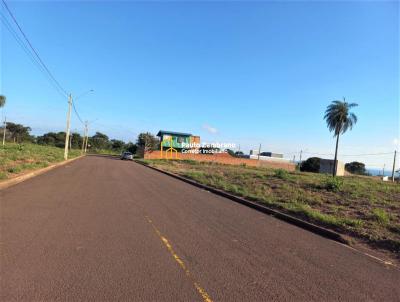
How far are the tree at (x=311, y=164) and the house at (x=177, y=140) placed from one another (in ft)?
101

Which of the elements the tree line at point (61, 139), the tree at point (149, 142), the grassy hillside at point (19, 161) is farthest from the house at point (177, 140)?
the grassy hillside at point (19, 161)

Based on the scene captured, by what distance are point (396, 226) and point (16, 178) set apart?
1453 centimetres

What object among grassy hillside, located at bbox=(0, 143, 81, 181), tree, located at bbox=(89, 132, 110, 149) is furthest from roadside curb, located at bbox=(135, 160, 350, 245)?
tree, located at bbox=(89, 132, 110, 149)

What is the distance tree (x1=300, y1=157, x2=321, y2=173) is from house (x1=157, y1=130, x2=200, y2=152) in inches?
1208

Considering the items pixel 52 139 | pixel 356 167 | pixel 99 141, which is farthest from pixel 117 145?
pixel 356 167

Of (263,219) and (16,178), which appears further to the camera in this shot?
(16,178)

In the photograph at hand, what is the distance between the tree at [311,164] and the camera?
309 ft

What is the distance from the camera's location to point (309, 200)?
46.9ft

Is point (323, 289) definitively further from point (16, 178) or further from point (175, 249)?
point (16, 178)

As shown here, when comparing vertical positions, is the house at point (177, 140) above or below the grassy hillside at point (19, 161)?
above

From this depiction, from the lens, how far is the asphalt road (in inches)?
180

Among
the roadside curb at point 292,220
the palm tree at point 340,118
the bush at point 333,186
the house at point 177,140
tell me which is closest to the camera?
the roadside curb at point 292,220

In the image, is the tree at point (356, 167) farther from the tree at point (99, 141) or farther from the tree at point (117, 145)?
the tree at point (99, 141)

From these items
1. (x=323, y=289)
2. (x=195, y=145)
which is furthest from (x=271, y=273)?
(x=195, y=145)
